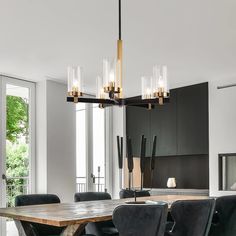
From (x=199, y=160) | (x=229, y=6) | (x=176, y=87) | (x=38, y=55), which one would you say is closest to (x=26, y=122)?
(x=38, y=55)

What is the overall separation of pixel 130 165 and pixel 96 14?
1.38m

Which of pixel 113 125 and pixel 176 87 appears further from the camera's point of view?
pixel 113 125

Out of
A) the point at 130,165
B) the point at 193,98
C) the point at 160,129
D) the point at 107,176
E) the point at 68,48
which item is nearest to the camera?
the point at 130,165

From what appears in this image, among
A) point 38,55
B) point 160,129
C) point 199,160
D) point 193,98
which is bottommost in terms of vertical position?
point 199,160

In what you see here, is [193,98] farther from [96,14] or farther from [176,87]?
[96,14]

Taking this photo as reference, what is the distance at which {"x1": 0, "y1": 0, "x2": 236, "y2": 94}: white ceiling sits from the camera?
10.7 feet

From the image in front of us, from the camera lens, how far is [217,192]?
5727mm

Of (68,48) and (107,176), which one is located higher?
(68,48)

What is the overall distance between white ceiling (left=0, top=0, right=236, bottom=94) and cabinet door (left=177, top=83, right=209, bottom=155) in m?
0.63

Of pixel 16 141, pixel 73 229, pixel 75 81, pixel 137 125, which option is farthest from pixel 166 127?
pixel 73 229

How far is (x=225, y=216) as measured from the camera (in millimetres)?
3822

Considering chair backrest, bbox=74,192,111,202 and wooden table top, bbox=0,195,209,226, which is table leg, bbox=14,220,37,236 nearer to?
wooden table top, bbox=0,195,209,226

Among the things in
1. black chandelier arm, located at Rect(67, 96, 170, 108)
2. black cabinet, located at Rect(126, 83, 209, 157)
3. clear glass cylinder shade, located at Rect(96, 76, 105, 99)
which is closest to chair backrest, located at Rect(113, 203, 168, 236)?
black chandelier arm, located at Rect(67, 96, 170, 108)

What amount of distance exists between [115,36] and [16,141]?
2492mm
